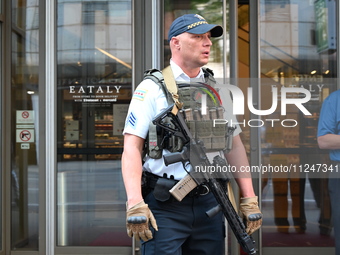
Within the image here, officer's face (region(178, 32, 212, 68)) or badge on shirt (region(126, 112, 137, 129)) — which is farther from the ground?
officer's face (region(178, 32, 212, 68))

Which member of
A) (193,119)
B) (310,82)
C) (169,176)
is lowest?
(169,176)

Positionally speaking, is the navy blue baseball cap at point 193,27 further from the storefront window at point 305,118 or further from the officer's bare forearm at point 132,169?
the storefront window at point 305,118

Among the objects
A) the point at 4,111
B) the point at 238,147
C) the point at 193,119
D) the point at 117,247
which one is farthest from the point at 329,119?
the point at 4,111

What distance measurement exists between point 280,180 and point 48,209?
7.34ft

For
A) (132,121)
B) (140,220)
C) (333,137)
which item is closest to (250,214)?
(140,220)

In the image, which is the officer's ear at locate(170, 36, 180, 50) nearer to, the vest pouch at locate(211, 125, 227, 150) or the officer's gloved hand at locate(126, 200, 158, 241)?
the vest pouch at locate(211, 125, 227, 150)

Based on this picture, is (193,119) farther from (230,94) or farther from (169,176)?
(230,94)

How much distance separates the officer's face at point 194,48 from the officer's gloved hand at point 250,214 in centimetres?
75

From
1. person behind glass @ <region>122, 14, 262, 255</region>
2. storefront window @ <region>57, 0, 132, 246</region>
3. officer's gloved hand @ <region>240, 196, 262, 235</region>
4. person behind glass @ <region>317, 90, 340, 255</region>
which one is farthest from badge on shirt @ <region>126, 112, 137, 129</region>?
storefront window @ <region>57, 0, 132, 246</region>

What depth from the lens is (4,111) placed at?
16.8 feet

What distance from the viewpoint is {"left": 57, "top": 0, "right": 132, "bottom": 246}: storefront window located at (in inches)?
198

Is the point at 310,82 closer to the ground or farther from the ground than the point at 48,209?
farther from the ground

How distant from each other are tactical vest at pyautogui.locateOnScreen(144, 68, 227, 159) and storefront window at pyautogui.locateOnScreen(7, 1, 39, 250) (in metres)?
2.70

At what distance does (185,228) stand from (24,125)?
118 inches
